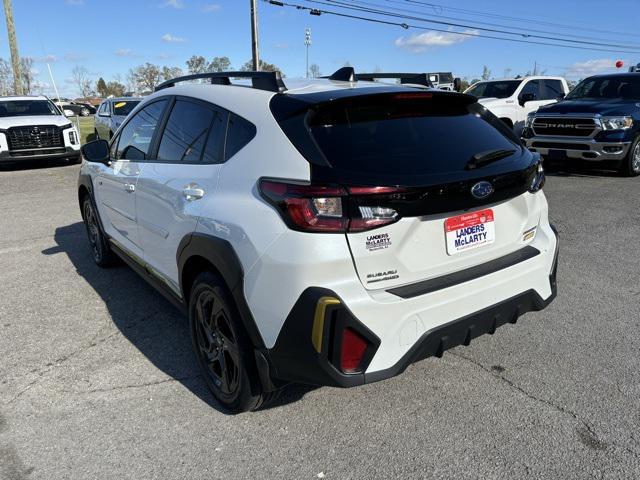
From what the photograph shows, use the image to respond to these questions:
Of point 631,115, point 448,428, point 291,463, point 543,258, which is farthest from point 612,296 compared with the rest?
point 631,115

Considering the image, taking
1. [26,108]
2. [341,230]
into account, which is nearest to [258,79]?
[341,230]

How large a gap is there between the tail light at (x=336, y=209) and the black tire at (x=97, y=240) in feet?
11.1

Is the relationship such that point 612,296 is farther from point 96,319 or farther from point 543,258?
point 96,319

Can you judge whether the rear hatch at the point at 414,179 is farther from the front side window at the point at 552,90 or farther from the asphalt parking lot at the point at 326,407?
the front side window at the point at 552,90

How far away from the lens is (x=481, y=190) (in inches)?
96.8

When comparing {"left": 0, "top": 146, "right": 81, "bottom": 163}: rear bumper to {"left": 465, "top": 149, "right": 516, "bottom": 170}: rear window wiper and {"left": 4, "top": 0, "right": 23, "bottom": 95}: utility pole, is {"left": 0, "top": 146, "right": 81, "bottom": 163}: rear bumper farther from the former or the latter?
{"left": 465, "top": 149, "right": 516, "bottom": 170}: rear window wiper

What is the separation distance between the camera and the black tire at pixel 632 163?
950cm

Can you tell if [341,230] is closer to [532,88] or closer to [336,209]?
[336,209]

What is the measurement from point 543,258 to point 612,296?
70.6 inches

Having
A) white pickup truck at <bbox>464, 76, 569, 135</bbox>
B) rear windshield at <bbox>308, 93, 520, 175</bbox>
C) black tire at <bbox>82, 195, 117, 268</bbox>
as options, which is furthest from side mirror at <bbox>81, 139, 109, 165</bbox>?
white pickup truck at <bbox>464, 76, 569, 135</bbox>

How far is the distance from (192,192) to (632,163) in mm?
9531

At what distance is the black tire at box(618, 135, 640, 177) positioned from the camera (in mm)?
9501

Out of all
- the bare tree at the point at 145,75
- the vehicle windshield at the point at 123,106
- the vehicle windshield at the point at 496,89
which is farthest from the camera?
the bare tree at the point at 145,75

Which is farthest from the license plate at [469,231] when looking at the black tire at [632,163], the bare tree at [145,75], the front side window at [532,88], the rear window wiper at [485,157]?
the bare tree at [145,75]
